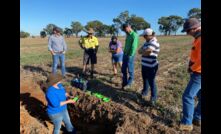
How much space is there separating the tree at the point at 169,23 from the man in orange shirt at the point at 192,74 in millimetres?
91400

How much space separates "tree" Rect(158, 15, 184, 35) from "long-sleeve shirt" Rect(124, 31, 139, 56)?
88937mm

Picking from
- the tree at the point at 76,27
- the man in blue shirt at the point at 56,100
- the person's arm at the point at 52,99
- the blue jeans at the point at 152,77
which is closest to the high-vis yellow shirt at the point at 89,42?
the blue jeans at the point at 152,77

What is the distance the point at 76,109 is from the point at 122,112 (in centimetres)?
168

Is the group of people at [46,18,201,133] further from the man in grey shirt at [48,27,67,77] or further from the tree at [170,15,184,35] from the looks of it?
the tree at [170,15,184,35]

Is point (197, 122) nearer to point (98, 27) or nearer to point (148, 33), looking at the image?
point (148, 33)

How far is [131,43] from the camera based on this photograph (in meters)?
7.12

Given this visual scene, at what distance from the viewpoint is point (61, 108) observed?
5359 mm

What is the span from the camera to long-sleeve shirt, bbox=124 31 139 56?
7.05 metres

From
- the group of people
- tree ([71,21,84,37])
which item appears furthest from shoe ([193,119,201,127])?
tree ([71,21,84,37])

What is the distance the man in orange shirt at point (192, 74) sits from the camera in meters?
4.27
